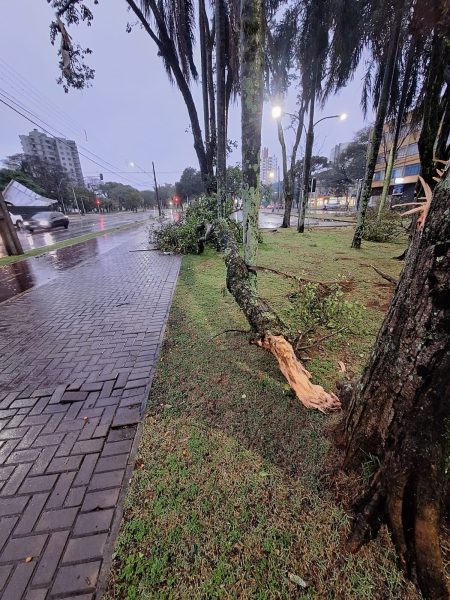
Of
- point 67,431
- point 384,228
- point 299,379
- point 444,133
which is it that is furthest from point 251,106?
point 384,228

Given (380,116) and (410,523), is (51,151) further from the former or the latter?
(410,523)

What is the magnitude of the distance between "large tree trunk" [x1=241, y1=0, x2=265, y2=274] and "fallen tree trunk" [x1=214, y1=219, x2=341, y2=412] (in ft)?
1.11

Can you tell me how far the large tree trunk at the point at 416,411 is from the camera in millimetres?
1205

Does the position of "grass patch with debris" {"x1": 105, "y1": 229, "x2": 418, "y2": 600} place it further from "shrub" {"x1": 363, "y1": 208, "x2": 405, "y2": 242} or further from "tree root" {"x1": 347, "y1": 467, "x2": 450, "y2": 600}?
"shrub" {"x1": 363, "y1": 208, "x2": 405, "y2": 242}

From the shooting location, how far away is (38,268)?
8.89 metres

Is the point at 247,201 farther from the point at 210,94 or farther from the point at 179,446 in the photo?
the point at 210,94

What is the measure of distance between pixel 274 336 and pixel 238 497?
172 centimetres

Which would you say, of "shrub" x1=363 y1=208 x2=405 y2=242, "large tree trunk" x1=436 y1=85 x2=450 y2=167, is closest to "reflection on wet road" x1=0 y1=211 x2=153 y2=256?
"large tree trunk" x1=436 y1=85 x2=450 y2=167

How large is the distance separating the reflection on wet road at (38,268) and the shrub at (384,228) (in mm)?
12396

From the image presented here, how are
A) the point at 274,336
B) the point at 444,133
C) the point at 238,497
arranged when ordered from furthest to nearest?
the point at 444,133
the point at 274,336
the point at 238,497

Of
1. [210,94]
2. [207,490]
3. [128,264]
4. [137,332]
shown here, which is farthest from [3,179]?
[207,490]

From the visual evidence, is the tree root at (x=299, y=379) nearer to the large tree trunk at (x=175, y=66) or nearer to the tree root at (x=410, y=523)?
the tree root at (x=410, y=523)

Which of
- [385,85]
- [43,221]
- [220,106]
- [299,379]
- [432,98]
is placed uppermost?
[385,85]

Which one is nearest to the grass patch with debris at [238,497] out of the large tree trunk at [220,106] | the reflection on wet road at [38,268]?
the reflection on wet road at [38,268]
